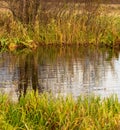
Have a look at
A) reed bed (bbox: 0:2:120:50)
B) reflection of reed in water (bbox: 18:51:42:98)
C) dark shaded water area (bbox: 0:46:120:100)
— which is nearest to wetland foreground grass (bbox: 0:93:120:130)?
dark shaded water area (bbox: 0:46:120:100)

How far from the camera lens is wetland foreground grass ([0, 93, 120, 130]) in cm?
858

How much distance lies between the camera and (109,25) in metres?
22.8

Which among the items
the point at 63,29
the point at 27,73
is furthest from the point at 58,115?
the point at 63,29

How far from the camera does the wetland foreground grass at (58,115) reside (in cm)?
858

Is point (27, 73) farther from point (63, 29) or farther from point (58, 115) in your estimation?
point (58, 115)

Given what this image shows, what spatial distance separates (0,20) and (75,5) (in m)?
3.52

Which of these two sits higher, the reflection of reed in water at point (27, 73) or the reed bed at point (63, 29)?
the reed bed at point (63, 29)

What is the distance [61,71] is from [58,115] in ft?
24.0

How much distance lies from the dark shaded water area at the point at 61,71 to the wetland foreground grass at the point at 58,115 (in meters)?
1.78

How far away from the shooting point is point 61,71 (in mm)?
16047

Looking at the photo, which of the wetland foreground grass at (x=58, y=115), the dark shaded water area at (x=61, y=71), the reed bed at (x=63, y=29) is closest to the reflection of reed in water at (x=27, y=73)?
the dark shaded water area at (x=61, y=71)

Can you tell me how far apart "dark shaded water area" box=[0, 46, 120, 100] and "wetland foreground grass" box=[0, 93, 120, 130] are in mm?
1778

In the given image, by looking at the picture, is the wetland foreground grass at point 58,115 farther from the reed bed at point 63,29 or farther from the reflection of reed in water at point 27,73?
the reed bed at point 63,29

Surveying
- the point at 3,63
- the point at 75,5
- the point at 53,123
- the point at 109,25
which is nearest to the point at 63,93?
the point at 53,123
